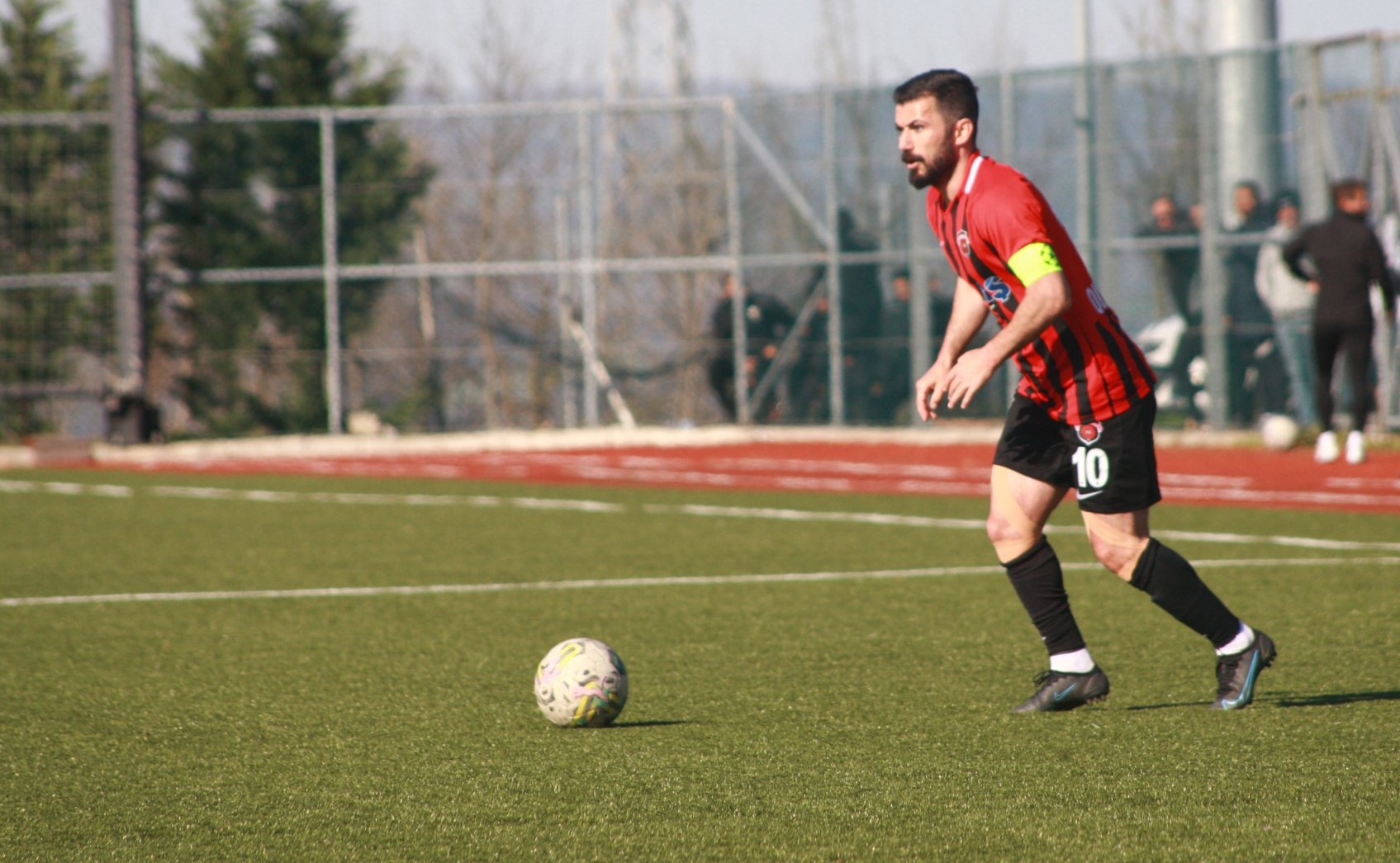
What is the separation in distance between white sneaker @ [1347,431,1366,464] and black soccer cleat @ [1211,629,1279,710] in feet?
32.6

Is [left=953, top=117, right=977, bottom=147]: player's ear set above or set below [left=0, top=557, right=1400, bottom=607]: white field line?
above

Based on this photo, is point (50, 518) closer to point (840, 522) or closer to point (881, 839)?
point (840, 522)

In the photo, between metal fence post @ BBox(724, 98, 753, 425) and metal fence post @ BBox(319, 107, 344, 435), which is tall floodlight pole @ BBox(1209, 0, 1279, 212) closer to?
metal fence post @ BBox(724, 98, 753, 425)

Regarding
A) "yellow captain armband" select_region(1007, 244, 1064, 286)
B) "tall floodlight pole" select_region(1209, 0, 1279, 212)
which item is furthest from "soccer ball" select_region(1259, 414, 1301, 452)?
"yellow captain armband" select_region(1007, 244, 1064, 286)

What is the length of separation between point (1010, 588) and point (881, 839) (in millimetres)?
4288

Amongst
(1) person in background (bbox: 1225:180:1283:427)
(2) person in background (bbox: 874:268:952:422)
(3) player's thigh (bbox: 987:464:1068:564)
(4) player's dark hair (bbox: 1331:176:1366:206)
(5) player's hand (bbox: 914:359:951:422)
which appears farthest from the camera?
(2) person in background (bbox: 874:268:952:422)

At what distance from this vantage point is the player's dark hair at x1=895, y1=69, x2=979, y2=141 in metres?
5.07

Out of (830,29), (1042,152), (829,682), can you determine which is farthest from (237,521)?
(830,29)

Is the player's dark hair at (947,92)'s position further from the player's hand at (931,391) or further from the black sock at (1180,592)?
the black sock at (1180,592)

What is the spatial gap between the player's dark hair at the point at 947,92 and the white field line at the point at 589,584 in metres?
3.72

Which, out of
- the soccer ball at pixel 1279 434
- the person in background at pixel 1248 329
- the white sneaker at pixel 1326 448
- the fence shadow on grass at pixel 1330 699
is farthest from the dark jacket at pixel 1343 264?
the fence shadow on grass at pixel 1330 699

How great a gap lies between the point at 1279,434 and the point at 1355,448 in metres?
2.04

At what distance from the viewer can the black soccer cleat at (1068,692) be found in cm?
521

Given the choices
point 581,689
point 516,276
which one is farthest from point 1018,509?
point 516,276
